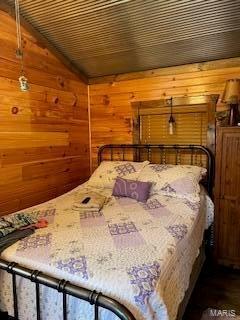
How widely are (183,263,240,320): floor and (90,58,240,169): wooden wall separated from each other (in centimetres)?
170

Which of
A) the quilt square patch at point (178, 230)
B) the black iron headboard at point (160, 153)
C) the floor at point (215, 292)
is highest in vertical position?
the black iron headboard at point (160, 153)

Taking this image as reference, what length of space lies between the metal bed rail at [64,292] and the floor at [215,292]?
116cm

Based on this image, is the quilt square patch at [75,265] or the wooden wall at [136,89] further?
the wooden wall at [136,89]

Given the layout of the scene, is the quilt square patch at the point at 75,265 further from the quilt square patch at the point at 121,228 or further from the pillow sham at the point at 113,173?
the pillow sham at the point at 113,173

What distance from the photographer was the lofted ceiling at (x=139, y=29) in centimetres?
205

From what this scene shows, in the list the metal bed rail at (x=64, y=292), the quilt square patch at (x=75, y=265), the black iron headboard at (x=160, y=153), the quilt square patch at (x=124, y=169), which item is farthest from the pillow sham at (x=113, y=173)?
the metal bed rail at (x=64, y=292)

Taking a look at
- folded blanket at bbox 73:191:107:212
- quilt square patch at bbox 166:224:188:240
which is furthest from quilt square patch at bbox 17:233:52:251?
quilt square patch at bbox 166:224:188:240

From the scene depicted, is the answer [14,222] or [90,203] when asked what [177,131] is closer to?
[90,203]

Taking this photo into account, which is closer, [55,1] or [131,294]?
[131,294]

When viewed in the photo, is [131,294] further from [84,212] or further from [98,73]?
[98,73]

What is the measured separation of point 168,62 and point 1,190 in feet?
7.16

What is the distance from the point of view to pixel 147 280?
118 cm

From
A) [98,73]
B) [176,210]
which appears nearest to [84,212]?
[176,210]

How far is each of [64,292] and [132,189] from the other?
1.48 meters
